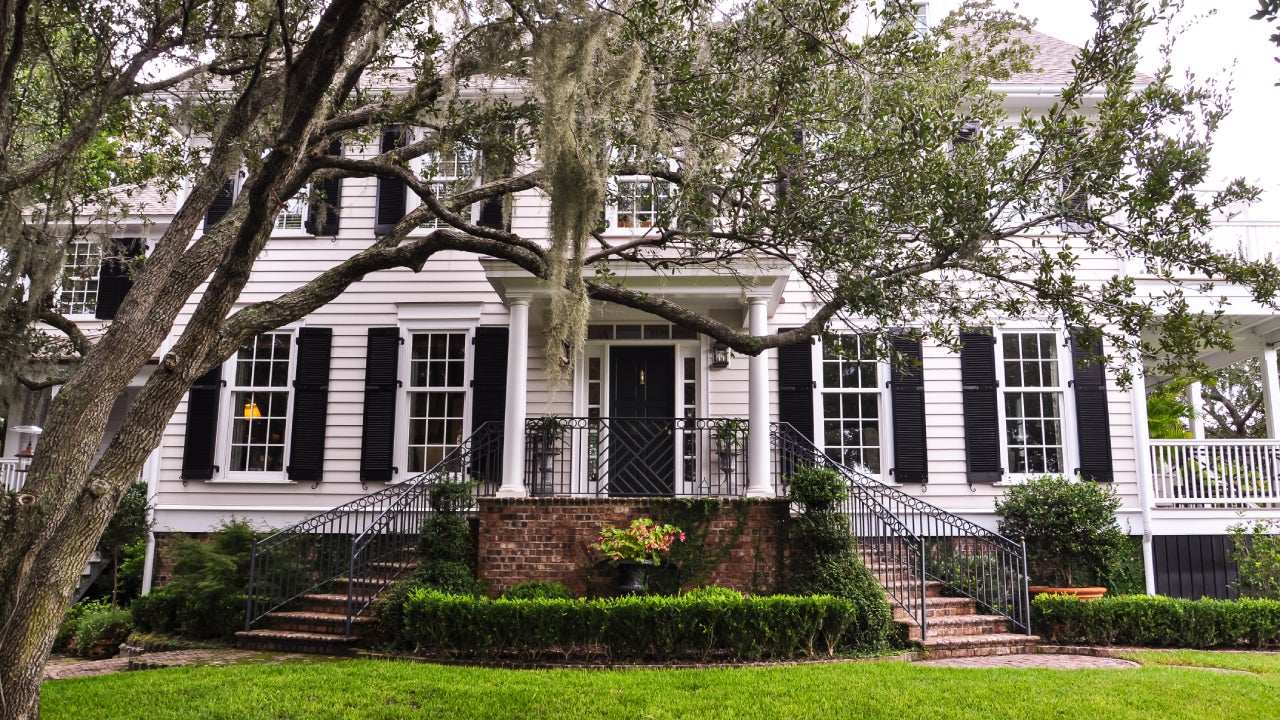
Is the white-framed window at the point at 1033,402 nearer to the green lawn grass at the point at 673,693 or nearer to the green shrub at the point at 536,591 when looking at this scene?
the green lawn grass at the point at 673,693

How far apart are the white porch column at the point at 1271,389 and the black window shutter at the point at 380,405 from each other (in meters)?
11.6

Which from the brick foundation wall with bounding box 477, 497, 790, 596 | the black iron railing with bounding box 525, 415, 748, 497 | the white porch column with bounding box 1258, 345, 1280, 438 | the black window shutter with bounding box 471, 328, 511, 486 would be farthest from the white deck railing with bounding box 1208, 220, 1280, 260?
the black window shutter with bounding box 471, 328, 511, 486

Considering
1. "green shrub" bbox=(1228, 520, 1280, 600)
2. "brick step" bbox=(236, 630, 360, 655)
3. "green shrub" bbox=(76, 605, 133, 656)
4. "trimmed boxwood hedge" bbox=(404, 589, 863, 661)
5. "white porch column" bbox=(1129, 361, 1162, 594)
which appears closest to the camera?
"trimmed boxwood hedge" bbox=(404, 589, 863, 661)

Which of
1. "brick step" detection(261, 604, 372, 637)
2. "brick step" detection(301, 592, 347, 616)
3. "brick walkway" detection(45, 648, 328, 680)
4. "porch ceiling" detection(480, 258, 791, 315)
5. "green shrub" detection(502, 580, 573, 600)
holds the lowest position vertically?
"brick walkway" detection(45, 648, 328, 680)

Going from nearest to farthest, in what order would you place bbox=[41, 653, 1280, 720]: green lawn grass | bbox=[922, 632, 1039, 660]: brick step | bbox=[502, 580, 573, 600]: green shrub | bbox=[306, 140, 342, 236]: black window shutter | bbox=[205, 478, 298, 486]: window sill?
bbox=[41, 653, 1280, 720]: green lawn grass, bbox=[922, 632, 1039, 660]: brick step, bbox=[502, 580, 573, 600]: green shrub, bbox=[205, 478, 298, 486]: window sill, bbox=[306, 140, 342, 236]: black window shutter

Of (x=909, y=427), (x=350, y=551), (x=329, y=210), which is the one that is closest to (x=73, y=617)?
(x=350, y=551)

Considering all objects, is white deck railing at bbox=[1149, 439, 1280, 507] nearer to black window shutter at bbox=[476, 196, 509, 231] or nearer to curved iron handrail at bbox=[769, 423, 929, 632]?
curved iron handrail at bbox=[769, 423, 929, 632]

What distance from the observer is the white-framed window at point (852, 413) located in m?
12.1

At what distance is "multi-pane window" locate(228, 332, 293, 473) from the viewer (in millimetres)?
12398

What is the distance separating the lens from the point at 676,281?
36.0 feet

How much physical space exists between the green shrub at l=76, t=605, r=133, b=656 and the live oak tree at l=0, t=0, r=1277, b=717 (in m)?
2.87

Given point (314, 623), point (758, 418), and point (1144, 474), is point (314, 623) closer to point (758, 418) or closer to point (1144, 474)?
point (758, 418)

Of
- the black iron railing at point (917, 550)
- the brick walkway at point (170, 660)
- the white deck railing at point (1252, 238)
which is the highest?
the white deck railing at point (1252, 238)

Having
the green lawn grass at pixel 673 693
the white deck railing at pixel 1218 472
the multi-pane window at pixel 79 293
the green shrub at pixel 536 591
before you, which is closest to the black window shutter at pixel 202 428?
the multi-pane window at pixel 79 293
